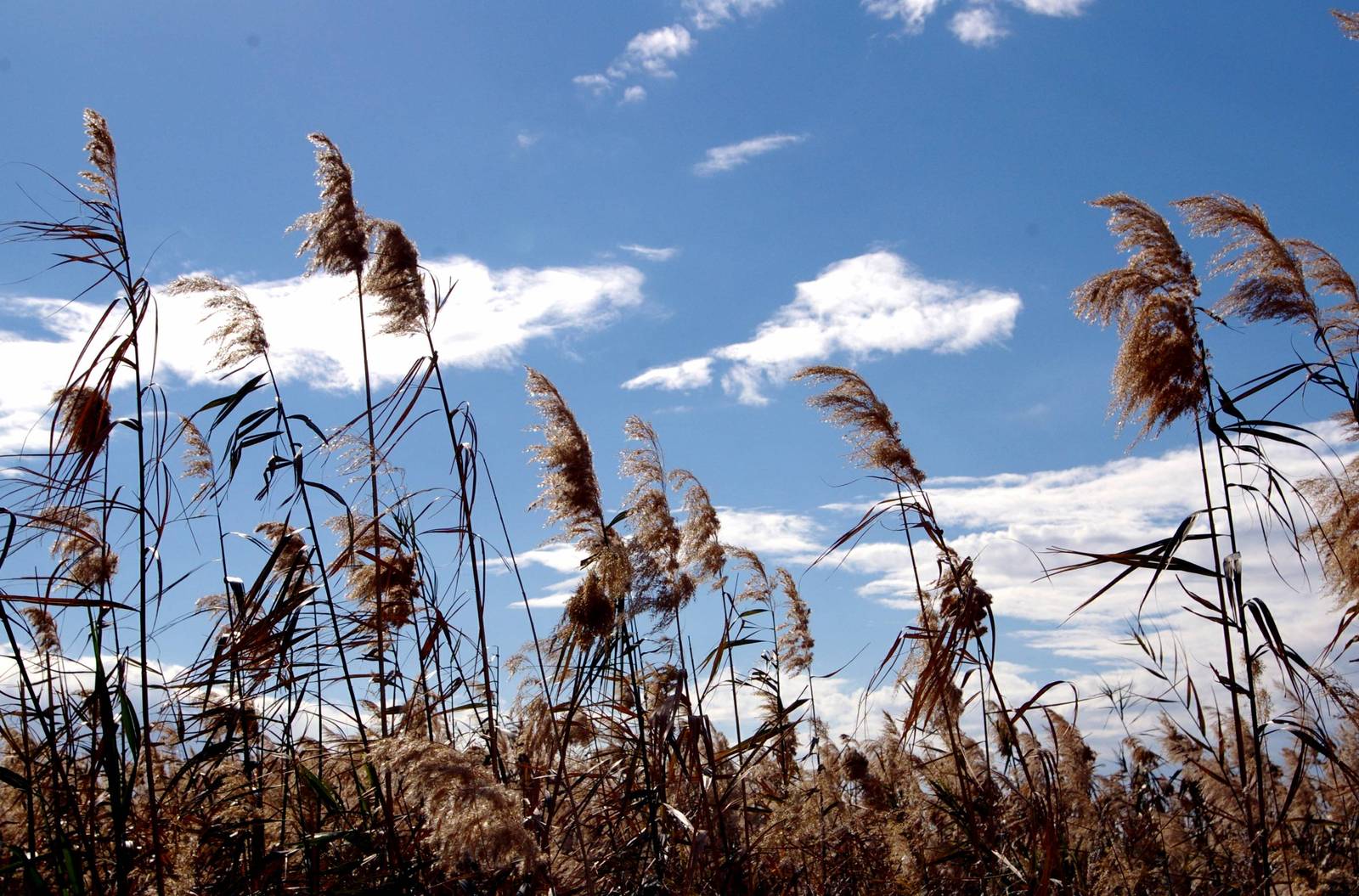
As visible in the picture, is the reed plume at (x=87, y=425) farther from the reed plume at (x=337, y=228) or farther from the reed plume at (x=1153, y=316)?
the reed plume at (x=1153, y=316)

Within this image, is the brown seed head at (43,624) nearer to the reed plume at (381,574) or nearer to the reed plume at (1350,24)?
the reed plume at (381,574)

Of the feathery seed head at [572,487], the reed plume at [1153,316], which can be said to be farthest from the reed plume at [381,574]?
the reed plume at [1153,316]

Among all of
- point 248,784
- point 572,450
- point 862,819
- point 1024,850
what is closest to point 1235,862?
point 1024,850

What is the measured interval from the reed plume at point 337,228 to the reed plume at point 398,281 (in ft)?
0.27

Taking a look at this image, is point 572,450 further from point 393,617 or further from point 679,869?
point 679,869

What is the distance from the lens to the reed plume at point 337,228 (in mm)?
4496

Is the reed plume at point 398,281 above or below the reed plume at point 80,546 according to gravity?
above

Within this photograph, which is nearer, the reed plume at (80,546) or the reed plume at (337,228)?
the reed plume at (80,546)

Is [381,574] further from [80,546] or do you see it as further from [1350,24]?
[1350,24]

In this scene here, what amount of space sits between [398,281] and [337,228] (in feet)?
1.15

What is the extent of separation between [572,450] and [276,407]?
1127 millimetres

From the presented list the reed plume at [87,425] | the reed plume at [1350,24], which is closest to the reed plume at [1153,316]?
the reed plume at [1350,24]

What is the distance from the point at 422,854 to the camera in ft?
10.4

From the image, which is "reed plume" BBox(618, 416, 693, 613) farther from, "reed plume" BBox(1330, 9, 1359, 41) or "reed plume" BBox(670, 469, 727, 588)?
"reed plume" BBox(1330, 9, 1359, 41)
